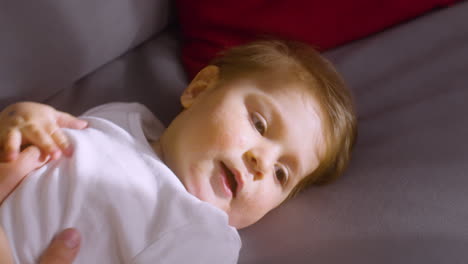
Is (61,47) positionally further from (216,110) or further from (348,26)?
(348,26)

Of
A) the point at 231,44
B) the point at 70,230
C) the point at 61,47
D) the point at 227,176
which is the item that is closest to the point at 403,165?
the point at 227,176

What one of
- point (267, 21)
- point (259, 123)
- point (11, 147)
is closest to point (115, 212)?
point (11, 147)

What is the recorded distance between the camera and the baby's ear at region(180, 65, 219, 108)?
982 mm

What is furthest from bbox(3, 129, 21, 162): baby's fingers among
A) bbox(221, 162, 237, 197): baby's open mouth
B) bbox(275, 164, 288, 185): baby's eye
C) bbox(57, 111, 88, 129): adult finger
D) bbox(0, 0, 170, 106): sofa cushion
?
bbox(275, 164, 288, 185): baby's eye

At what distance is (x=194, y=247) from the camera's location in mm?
779

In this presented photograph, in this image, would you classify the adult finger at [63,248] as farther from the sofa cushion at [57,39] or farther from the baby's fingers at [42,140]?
the sofa cushion at [57,39]

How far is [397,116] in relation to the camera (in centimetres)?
109

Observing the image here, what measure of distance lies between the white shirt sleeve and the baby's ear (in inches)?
→ 12.0

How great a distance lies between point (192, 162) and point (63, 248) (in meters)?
0.26

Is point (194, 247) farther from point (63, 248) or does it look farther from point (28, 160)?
point (28, 160)

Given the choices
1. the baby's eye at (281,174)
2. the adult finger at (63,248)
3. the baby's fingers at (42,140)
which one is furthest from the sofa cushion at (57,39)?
the baby's eye at (281,174)

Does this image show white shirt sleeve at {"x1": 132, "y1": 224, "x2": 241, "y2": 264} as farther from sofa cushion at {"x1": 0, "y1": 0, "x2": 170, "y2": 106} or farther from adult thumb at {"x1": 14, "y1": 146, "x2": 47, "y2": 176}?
sofa cushion at {"x1": 0, "y1": 0, "x2": 170, "y2": 106}

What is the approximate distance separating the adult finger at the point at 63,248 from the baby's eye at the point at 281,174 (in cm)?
40

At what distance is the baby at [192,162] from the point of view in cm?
73
